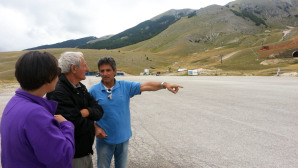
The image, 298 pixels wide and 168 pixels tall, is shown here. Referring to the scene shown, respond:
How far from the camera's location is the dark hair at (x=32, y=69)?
55.6 inches

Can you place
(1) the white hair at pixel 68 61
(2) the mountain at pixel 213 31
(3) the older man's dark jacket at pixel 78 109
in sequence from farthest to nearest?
(2) the mountain at pixel 213 31 → (1) the white hair at pixel 68 61 → (3) the older man's dark jacket at pixel 78 109

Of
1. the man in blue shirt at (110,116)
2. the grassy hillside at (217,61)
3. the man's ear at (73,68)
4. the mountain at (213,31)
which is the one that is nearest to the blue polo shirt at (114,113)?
the man in blue shirt at (110,116)

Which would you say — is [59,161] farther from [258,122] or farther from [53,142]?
[258,122]

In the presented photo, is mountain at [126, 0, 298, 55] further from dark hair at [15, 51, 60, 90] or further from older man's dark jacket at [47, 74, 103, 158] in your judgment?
dark hair at [15, 51, 60, 90]

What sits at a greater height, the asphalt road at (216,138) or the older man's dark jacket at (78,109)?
the older man's dark jacket at (78,109)

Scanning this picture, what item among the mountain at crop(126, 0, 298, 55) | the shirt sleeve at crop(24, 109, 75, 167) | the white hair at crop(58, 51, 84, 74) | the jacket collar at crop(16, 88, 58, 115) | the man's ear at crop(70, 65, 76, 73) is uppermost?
the mountain at crop(126, 0, 298, 55)

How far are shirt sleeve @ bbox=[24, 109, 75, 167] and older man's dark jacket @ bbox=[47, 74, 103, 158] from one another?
0.57 meters

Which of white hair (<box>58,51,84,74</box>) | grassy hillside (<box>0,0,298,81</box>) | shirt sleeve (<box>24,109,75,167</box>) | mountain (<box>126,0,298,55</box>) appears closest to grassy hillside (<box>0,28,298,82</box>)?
grassy hillside (<box>0,0,298,81</box>)

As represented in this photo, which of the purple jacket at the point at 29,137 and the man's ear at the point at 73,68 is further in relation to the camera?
the man's ear at the point at 73,68

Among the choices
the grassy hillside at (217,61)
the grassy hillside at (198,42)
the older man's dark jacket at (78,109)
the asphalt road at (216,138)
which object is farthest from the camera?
the grassy hillside at (198,42)

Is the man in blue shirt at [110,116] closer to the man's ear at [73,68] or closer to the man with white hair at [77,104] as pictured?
the man with white hair at [77,104]

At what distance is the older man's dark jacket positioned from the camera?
1.99 metres

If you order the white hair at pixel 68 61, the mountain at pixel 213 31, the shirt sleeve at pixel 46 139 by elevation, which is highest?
the mountain at pixel 213 31

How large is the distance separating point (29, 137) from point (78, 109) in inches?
32.2
